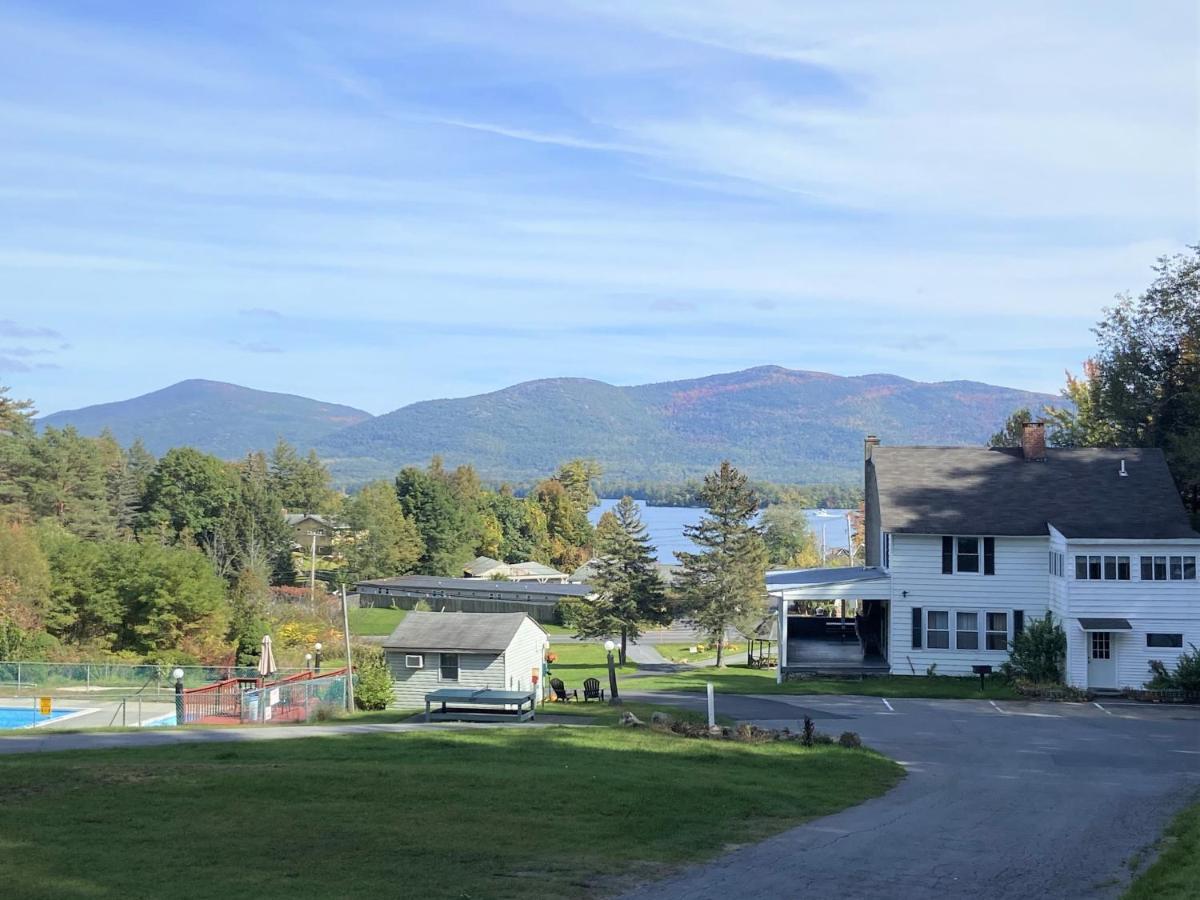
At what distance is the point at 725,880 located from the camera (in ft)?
42.1

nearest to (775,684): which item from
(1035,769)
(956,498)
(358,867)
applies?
(956,498)

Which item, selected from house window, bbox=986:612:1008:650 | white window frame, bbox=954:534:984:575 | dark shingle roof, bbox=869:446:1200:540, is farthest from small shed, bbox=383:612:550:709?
house window, bbox=986:612:1008:650

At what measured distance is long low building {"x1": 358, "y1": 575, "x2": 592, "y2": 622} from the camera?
87.8m

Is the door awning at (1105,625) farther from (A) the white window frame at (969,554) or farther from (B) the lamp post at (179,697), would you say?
(B) the lamp post at (179,697)

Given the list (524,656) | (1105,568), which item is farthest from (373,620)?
(1105,568)

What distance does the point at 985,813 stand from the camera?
57.6 ft

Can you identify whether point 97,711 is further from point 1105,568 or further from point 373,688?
point 1105,568

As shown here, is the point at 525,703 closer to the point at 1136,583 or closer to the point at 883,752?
the point at 883,752

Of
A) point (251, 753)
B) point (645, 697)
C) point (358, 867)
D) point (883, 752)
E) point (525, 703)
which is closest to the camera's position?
point (358, 867)

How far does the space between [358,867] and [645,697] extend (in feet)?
75.0

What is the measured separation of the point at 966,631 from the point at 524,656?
1490 cm

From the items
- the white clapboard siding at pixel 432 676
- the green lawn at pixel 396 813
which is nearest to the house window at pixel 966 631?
the white clapboard siding at pixel 432 676

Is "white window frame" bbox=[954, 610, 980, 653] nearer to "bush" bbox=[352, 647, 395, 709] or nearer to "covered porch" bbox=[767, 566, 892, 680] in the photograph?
"covered porch" bbox=[767, 566, 892, 680]

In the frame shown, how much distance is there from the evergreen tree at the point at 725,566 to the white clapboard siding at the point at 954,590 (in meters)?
20.4
